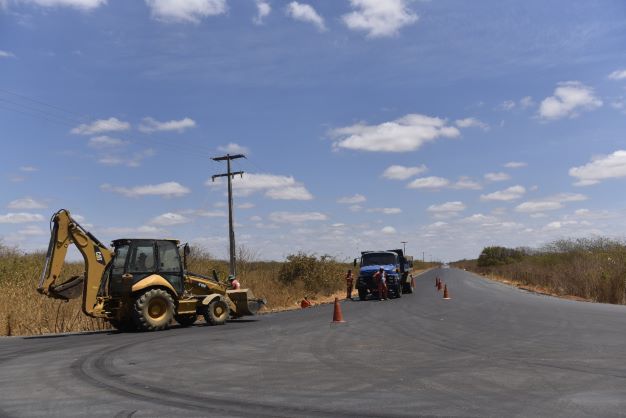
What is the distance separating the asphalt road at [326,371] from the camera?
6934mm

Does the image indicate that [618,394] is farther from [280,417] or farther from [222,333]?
[222,333]

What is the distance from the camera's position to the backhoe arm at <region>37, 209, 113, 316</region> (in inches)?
602

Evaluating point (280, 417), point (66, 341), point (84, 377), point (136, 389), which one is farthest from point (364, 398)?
point (66, 341)

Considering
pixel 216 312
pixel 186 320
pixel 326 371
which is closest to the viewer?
pixel 326 371

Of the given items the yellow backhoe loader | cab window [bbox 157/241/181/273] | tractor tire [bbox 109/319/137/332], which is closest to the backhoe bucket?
the yellow backhoe loader

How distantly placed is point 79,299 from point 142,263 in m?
5.34

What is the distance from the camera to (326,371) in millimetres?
9359

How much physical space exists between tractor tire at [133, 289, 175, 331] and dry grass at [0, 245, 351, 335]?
10.1 ft

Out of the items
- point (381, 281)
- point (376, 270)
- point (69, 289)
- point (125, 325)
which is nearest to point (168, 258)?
point (125, 325)

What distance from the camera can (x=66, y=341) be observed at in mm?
14352

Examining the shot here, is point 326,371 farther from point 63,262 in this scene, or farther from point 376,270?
point 376,270

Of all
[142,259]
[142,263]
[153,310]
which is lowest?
[153,310]

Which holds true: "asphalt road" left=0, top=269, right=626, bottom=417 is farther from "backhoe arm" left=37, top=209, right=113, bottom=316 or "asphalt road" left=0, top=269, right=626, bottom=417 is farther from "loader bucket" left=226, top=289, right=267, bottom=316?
"loader bucket" left=226, top=289, right=267, bottom=316

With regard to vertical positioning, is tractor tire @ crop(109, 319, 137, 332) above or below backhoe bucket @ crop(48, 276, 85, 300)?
below
